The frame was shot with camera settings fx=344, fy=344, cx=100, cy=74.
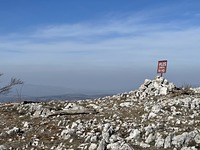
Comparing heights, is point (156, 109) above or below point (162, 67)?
below

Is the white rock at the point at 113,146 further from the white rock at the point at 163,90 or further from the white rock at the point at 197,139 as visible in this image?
the white rock at the point at 163,90

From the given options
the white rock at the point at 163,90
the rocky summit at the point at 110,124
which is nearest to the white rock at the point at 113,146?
the rocky summit at the point at 110,124

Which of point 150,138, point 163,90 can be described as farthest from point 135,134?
point 163,90

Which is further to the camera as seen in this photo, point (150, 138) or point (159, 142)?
point (150, 138)

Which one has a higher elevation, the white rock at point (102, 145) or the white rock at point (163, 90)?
the white rock at point (163, 90)

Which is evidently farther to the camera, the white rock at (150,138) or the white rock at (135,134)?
the white rock at (135,134)

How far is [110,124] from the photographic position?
1590cm

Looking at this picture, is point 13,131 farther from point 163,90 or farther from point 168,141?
point 163,90

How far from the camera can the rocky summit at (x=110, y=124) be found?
45.5 feet

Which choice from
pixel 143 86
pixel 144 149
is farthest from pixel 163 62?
pixel 144 149

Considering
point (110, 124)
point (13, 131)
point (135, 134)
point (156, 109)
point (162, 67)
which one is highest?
point (162, 67)

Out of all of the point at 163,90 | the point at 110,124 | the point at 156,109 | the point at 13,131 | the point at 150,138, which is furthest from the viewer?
the point at 163,90

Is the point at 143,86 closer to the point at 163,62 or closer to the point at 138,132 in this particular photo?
the point at 163,62

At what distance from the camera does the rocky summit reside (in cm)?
1386
